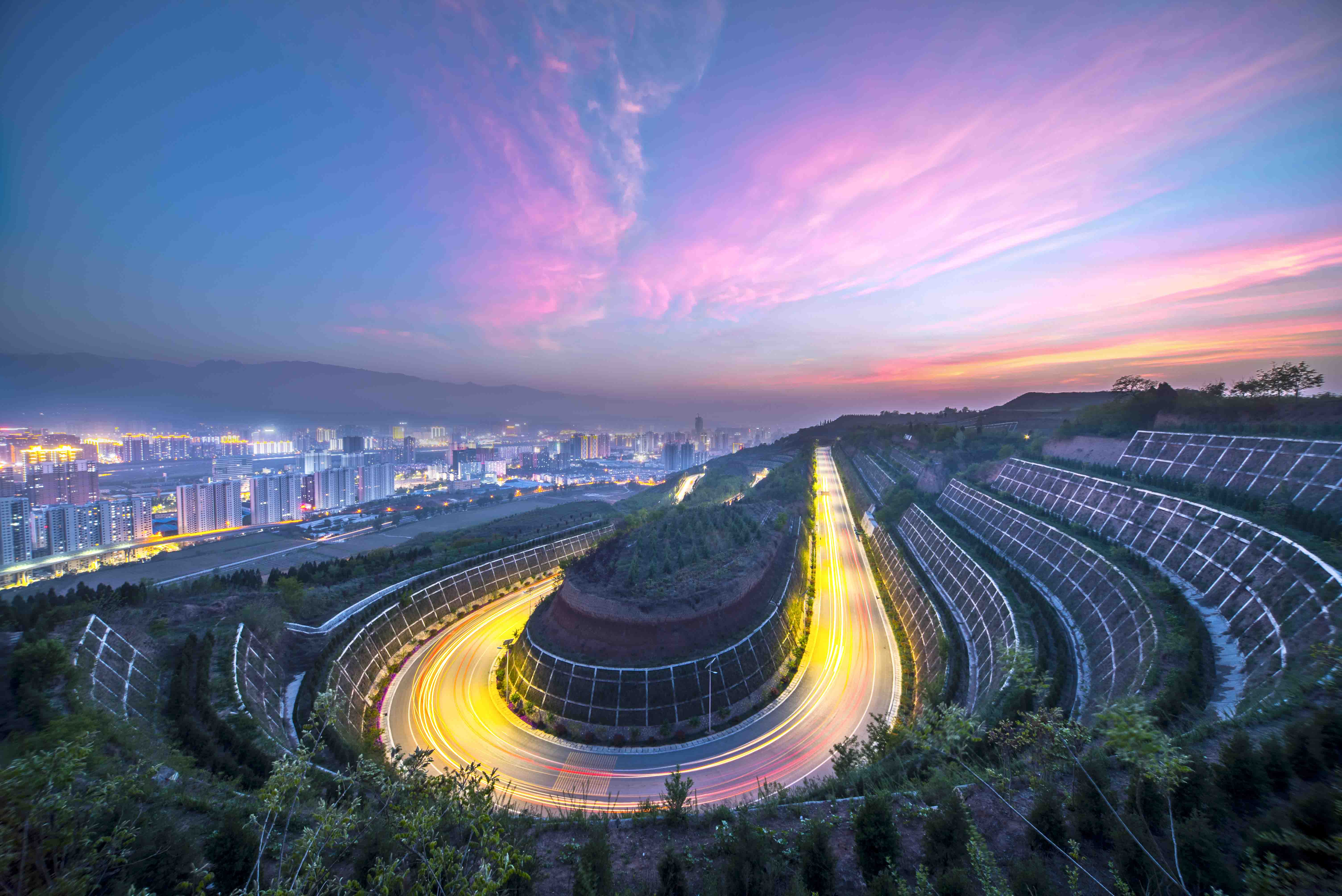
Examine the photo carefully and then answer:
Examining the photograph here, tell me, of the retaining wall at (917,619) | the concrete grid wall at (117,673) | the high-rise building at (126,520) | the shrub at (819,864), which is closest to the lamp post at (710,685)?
the retaining wall at (917,619)

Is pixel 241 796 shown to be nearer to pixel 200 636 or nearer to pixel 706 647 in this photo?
pixel 200 636

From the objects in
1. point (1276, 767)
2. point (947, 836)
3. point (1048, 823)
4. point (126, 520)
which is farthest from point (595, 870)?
point (126, 520)

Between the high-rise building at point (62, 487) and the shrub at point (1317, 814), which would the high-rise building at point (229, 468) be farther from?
the shrub at point (1317, 814)

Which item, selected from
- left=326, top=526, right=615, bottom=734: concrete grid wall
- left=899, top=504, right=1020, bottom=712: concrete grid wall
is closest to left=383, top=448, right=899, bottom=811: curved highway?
left=326, top=526, right=615, bottom=734: concrete grid wall

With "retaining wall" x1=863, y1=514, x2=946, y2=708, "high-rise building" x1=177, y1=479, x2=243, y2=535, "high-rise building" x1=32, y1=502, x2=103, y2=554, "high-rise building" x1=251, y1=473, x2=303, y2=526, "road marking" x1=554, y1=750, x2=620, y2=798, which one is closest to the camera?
"road marking" x1=554, y1=750, x2=620, y2=798

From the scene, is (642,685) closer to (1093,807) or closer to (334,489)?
(1093,807)

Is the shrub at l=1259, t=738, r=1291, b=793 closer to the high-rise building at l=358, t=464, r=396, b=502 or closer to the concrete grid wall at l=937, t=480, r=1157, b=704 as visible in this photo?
the concrete grid wall at l=937, t=480, r=1157, b=704
